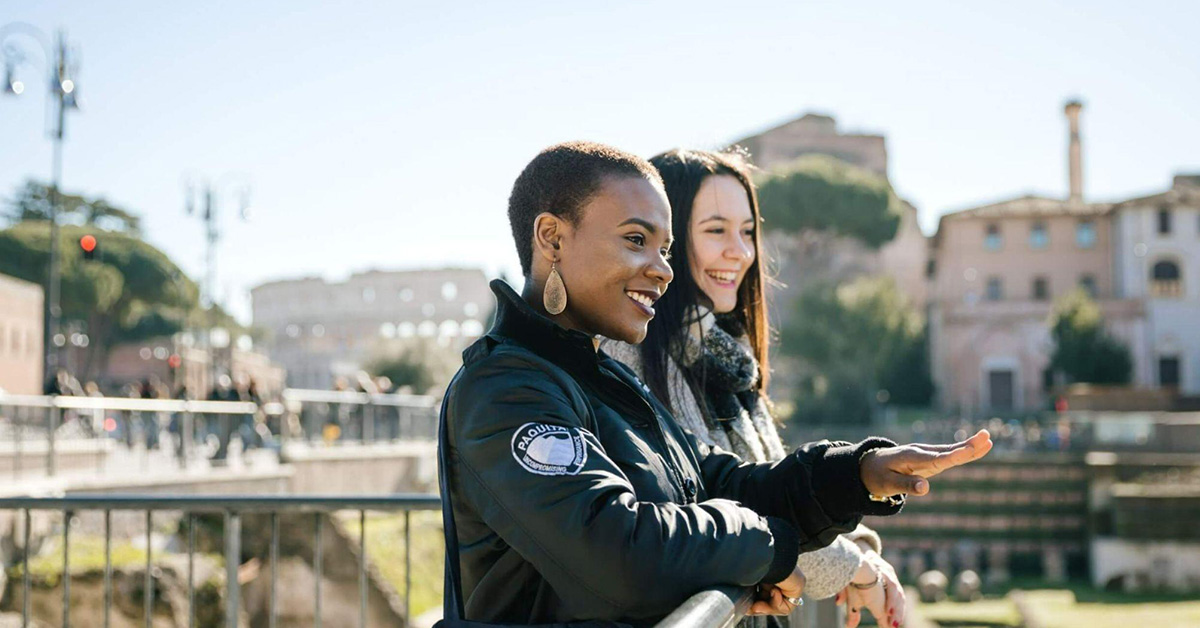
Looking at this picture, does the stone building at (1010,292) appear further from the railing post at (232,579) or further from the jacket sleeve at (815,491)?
the jacket sleeve at (815,491)

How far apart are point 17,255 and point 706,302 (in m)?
54.7

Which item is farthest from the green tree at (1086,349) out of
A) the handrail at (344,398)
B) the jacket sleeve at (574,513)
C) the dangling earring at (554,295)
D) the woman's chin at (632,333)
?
the jacket sleeve at (574,513)

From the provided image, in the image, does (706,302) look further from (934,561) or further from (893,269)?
(893,269)

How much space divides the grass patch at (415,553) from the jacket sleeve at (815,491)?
12613mm

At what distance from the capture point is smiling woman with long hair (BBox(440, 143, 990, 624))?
1555 mm

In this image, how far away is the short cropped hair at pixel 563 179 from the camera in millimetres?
1866

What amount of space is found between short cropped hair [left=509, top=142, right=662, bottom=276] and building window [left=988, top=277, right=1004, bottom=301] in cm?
5507

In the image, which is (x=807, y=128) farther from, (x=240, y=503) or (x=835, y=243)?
(x=240, y=503)

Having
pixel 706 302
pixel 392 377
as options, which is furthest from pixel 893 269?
pixel 706 302

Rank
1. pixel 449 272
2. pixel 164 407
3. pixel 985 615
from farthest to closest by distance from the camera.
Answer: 1. pixel 449 272
2. pixel 985 615
3. pixel 164 407

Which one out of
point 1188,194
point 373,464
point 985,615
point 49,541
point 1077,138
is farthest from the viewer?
point 1077,138

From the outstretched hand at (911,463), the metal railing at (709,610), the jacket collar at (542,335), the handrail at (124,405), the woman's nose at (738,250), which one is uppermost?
the woman's nose at (738,250)

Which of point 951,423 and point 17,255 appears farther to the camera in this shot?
point 17,255

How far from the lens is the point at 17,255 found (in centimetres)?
5153
